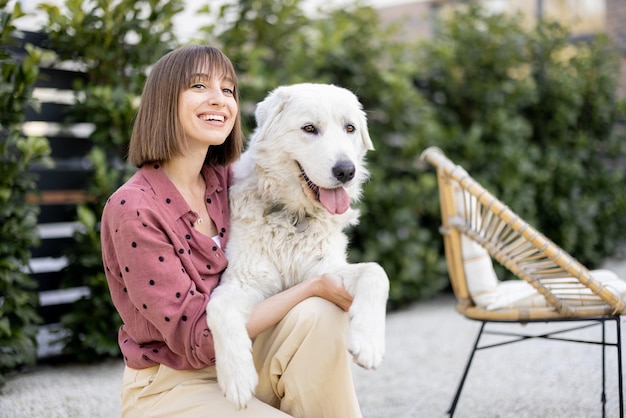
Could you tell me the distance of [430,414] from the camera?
3.03 metres

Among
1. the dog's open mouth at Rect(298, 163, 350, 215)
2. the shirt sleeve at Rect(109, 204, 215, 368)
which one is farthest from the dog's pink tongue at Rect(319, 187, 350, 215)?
the shirt sleeve at Rect(109, 204, 215, 368)

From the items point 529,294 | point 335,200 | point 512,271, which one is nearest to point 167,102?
point 335,200

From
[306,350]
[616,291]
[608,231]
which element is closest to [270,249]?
[306,350]

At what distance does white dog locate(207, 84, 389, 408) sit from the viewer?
84.4 inches

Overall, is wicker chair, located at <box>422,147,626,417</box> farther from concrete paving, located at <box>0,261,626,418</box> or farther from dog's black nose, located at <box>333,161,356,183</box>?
dog's black nose, located at <box>333,161,356,183</box>

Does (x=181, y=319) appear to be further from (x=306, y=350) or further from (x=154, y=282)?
(x=306, y=350)

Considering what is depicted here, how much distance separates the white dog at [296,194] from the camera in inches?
84.4

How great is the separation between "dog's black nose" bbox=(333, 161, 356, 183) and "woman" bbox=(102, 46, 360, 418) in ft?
1.21

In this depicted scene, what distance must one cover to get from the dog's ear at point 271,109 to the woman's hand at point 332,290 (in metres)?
0.63

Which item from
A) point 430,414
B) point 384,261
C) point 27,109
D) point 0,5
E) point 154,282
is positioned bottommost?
point 430,414

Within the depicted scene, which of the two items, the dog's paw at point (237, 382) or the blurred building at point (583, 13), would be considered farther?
the blurred building at point (583, 13)

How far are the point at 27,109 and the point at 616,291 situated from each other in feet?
10.5

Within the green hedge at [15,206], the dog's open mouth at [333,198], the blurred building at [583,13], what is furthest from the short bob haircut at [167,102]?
the blurred building at [583,13]

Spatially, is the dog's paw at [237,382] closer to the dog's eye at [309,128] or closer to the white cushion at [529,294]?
the dog's eye at [309,128]
